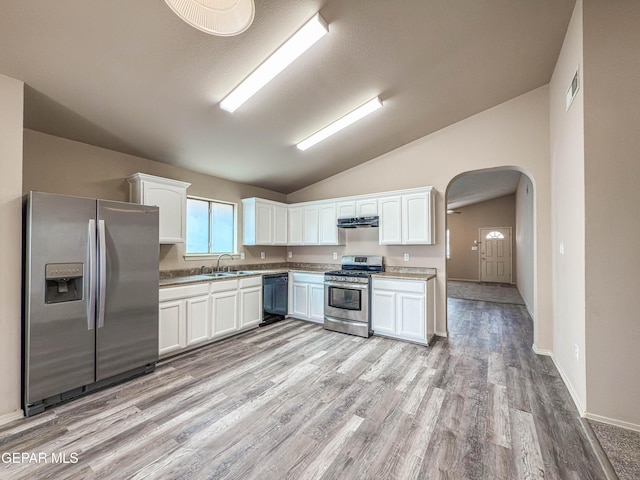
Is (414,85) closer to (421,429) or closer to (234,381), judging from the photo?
(421,429)

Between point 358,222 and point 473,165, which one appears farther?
point 358,222

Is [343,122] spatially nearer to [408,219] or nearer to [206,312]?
[408,219]

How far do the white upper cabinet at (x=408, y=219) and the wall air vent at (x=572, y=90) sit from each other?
5.42ft

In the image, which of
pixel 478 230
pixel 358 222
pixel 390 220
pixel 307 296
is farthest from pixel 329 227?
pixel 478 230

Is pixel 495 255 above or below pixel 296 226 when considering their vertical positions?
below

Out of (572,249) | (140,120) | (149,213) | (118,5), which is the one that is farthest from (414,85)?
(149,213)

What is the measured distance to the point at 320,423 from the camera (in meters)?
2.13

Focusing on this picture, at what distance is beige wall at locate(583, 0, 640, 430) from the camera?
2.04 m

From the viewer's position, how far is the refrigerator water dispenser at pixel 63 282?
231 cm

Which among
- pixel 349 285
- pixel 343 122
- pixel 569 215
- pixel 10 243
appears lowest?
pixel 349 285

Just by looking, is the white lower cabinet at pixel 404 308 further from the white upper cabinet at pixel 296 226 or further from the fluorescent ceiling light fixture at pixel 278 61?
the fluorescent ceiling light fixture at pixel 278 61

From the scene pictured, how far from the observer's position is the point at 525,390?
2.59 metres

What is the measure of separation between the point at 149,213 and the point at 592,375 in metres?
4.30

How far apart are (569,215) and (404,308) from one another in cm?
211
